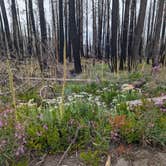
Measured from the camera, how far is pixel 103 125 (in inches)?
88.4

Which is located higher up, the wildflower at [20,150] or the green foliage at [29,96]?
the wildflower at [20,150]

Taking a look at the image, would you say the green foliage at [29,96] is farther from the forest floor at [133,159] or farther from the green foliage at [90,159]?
the green foliage at [90,159]

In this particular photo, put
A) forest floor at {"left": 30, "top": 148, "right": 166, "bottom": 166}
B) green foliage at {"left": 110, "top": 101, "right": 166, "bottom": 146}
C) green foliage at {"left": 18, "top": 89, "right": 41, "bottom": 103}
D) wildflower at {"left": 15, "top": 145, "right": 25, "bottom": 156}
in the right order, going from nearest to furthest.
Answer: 1. wildflower at {"left": 15, "top": 145, "right": 25, "bottom": 156}
2. forest floor at {"left": 30, "top": 148, "right": 166, "bottom": 166}
3. green foliage at {"left": 110, "top": 101, "right": 166, "bottom": 146}
4. green foliage at {"left": 18, "top": 89, "right": 41, "bottom": 103}

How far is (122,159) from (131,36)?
10.7m

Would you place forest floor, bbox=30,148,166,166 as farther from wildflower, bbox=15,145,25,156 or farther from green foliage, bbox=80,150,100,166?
wildflower, bbox=15,145,25,156

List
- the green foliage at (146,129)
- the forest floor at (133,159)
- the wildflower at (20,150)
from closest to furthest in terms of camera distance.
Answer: the wildflower at (20,150) → the forest floor at (133,159) → the green foliage at (146,129)

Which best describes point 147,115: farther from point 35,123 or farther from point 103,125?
point 35,123

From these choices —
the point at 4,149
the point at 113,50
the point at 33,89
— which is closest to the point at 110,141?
the point at 4,149

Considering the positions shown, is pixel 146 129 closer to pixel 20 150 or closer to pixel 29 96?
pixel 20 150

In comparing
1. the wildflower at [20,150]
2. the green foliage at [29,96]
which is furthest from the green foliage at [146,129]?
the green foliage at [29,96]

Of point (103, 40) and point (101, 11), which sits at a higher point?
point (101, 11)

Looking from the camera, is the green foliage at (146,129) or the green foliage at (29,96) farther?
the green foliage at (29,96)

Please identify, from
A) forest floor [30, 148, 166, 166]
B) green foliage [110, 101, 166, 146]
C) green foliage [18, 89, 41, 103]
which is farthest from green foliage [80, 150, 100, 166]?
green foliage [18, 89, 41, 103]

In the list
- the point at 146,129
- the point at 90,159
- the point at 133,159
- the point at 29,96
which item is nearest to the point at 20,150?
the point at 90,159
